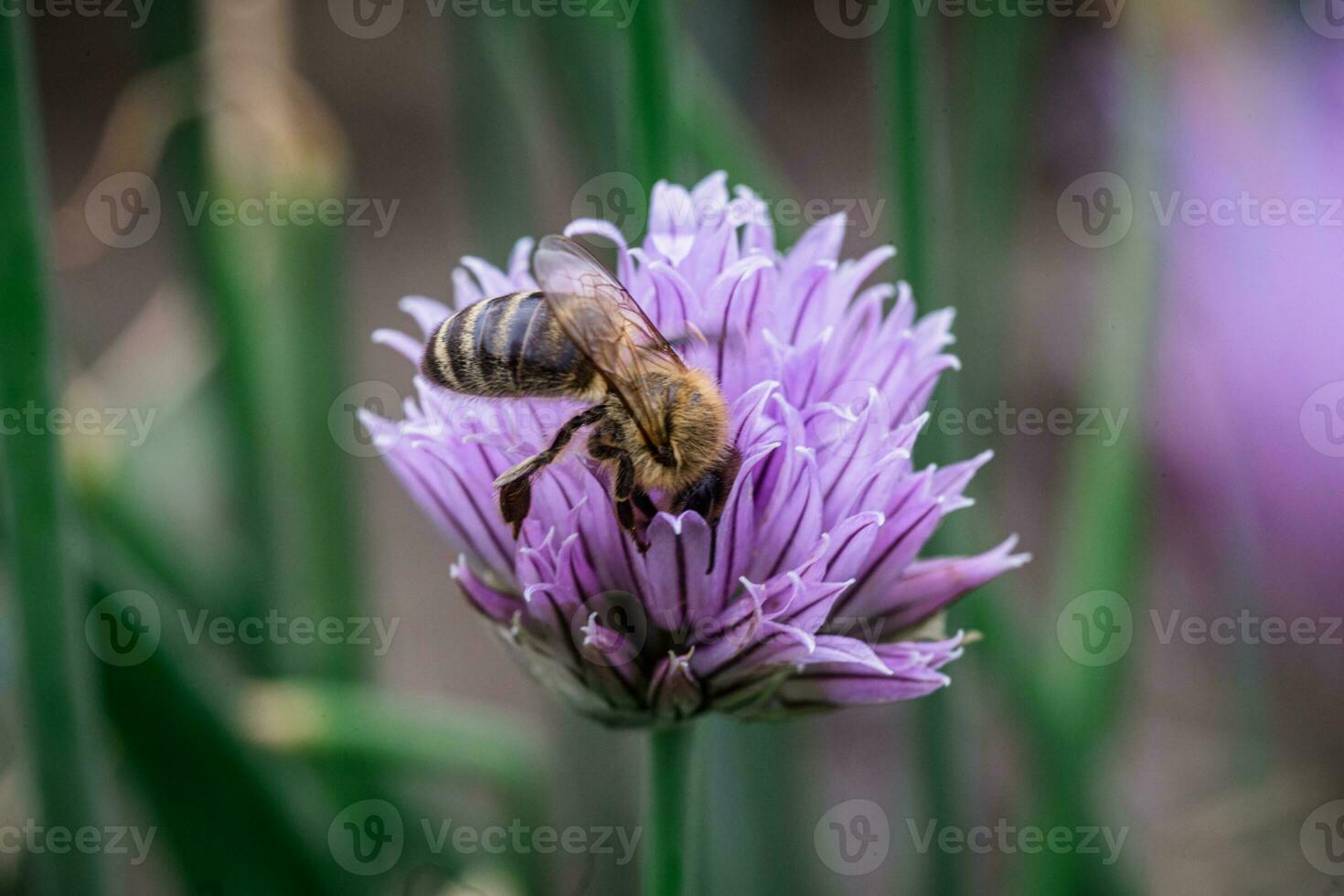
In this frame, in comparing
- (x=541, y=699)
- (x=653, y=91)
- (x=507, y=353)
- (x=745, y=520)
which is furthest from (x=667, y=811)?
(x=541, y=699)

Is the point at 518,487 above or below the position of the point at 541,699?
above

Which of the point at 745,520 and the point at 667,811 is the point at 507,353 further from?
the point at 667,811

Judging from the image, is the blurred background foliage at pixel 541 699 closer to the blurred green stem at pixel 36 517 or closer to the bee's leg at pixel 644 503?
the blurred green stem at pixel 36 517

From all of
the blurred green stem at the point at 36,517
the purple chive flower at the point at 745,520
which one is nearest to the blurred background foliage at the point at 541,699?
the blurred green stem at the point at 36,517

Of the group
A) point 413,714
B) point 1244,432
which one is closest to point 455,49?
point 413,714

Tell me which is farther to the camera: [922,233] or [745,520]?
[922,233]

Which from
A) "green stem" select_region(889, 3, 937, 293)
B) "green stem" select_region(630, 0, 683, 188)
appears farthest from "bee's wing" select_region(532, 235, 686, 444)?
"green stem" select_region(889, 3, 937, 293)

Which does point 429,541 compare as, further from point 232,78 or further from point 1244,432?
point 1244,432

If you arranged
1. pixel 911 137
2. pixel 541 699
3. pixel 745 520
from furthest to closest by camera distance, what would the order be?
pixel 541 699 < pixel 911 137 < pixel 745 520
